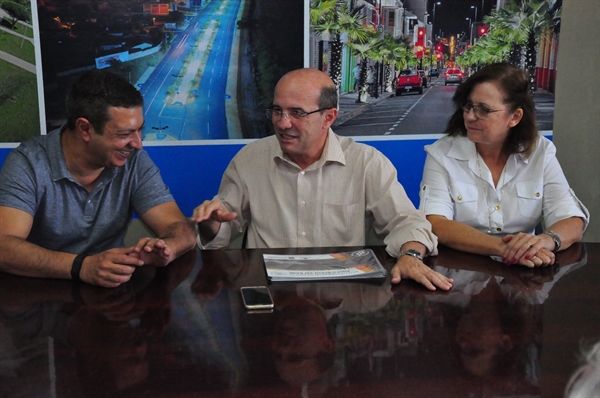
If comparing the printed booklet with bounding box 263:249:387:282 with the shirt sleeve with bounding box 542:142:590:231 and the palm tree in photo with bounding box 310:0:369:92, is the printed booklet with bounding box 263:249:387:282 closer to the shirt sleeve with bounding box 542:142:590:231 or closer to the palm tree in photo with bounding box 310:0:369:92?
the shirt sleeve with bounding box 542:142:590:231

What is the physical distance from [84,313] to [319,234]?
3.60 ft

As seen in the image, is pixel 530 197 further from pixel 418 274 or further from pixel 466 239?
pixel 418 274

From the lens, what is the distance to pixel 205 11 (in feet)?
12.0

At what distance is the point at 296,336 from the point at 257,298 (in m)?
0.25

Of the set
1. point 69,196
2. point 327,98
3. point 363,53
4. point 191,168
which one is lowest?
point 191,168

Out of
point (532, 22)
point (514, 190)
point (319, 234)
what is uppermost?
point (532, 22)

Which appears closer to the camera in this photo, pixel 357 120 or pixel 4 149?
pixel 4 149

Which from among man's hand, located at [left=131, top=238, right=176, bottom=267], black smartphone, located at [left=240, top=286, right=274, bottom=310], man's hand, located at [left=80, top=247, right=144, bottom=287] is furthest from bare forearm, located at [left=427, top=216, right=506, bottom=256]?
man's hand, located at [left=80, top=247, right=144, bottom=287]

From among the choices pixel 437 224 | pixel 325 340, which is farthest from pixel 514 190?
pixel 325 340

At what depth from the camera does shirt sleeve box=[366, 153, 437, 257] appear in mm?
2074

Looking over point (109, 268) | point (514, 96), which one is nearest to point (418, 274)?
point (109, 268)

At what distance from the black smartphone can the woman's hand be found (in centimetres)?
81

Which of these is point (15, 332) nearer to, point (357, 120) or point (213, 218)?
point (213, 218)

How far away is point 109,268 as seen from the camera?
1.72m
